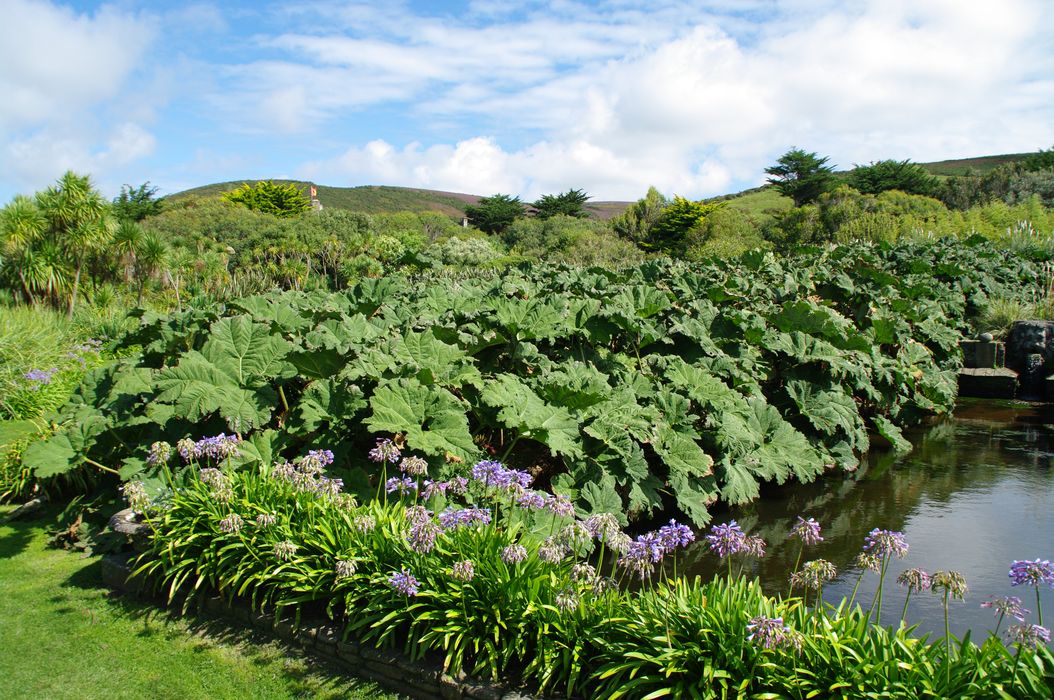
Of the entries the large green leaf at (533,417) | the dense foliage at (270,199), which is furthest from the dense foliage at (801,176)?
the large green leaf at (533,417)

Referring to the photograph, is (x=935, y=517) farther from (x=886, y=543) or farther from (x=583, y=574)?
(x=583, y=574)

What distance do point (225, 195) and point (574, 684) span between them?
4908 cm

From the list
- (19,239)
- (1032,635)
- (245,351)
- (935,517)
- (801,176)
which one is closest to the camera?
(1032,635)

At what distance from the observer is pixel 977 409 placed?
9.46m

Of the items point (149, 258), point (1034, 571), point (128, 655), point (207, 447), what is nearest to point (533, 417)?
point (207, 447)

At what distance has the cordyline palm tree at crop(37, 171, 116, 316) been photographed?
50.1 ft

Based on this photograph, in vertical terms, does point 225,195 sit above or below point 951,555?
above

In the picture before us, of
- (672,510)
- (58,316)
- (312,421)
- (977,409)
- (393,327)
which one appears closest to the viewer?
(312,421)

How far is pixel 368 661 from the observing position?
10.3ft

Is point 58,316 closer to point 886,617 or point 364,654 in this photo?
point 364,654

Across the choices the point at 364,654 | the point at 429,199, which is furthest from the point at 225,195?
the point at 364,654

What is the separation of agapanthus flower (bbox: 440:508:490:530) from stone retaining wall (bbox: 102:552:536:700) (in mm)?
549

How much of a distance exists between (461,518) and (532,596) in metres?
0.47

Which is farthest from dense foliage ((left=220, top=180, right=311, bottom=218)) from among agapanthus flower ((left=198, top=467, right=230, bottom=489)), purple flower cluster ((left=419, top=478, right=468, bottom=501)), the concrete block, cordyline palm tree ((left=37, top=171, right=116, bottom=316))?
purple flower cluster ((left=419, top=478, right=468, bottom=501))
